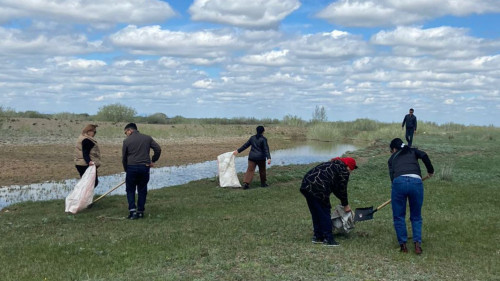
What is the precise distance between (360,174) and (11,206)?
40.8 ft

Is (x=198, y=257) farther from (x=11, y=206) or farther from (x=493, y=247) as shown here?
(x=11, y=206)

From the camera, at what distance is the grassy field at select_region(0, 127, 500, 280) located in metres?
7.47

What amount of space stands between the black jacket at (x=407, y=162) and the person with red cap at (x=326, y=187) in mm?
669

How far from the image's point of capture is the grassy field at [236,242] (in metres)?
7.47

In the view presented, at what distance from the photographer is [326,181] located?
345 inches

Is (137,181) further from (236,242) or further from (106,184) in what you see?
(106,184)

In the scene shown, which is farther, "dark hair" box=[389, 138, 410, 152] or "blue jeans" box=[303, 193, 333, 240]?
"blue jeans" box=[303, 193, 333, 240]

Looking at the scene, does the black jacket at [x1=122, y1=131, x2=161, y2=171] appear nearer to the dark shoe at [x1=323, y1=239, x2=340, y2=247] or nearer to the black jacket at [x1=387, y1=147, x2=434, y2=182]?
the dark shoe at [x1=323, y1=239, x2=340, y2=247]

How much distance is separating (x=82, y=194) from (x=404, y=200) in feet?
26.0

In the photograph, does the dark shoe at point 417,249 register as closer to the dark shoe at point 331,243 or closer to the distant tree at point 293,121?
the dark shoe at point 331,243

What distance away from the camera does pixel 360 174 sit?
20312 millimetres

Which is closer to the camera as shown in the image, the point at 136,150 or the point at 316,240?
the point at 316,240

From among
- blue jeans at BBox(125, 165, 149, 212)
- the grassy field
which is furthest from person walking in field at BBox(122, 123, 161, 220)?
the grassy field

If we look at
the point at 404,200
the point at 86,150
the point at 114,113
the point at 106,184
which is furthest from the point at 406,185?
the point at 114,113
